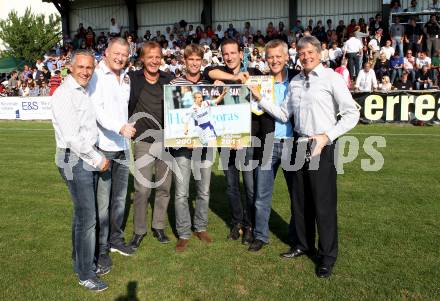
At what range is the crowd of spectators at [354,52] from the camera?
18234mm

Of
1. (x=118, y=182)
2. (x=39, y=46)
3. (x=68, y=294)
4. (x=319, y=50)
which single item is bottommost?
(x=68, y=294)

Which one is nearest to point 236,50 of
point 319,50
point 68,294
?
point 319,50

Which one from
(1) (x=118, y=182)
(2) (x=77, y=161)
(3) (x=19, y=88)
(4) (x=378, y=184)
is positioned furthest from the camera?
(3) (x=19, y=88)

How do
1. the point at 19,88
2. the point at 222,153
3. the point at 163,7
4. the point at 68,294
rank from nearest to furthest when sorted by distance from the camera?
the point at 68,294
the point at 222,153
the point at 19,88
the point at 163,7

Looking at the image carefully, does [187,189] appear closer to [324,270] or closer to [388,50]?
[324,270]

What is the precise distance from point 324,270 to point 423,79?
52.2ft

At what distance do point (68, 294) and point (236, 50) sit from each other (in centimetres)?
292

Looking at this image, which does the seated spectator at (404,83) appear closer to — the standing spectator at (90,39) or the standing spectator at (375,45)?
the standing spectator at (375,45)

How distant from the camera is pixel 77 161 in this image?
380cm

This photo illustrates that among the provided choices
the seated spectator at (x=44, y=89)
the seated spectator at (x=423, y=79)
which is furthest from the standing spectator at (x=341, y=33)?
the seated spectator at (x=44, y=89)

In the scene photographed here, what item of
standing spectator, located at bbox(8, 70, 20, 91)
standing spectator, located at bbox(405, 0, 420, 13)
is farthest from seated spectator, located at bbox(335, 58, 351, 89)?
standing spectator, located at bbox(8, 70, 20, 91)

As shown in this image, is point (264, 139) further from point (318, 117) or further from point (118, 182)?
point (118, 182)

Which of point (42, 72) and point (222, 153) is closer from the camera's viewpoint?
point (222, 153)

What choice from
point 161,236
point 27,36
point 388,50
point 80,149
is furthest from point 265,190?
point 27,36
